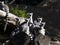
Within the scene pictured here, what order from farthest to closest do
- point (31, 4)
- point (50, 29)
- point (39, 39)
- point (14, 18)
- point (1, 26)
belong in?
point (31, 4), point (50, 29), point (1, 26), point (14, 18), point (39, 39)

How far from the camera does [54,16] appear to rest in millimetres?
9289

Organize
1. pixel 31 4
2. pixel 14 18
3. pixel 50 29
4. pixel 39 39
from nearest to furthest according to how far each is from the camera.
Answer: pixel 39 39
pixel 14 18
pixel 50 29
pixel 31 4

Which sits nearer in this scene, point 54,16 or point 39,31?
point 39,31

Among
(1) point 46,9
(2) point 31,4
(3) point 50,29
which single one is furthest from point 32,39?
(2) point 31,4

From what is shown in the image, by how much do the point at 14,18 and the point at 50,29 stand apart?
1904 millimetres

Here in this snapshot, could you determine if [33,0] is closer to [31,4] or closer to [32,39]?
[31,4]

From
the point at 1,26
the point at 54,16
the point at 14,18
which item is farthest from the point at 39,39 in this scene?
the point at 54,16

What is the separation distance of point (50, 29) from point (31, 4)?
3.44 metres

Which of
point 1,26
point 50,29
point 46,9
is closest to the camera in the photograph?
point 1,26

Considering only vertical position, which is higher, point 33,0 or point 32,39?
point 33,0

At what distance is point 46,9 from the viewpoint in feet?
33.5

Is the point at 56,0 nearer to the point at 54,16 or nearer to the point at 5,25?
the point at 54,16

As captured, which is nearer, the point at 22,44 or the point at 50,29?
the point at 22,44

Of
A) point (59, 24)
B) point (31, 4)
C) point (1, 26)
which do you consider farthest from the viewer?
point (31, 4)
